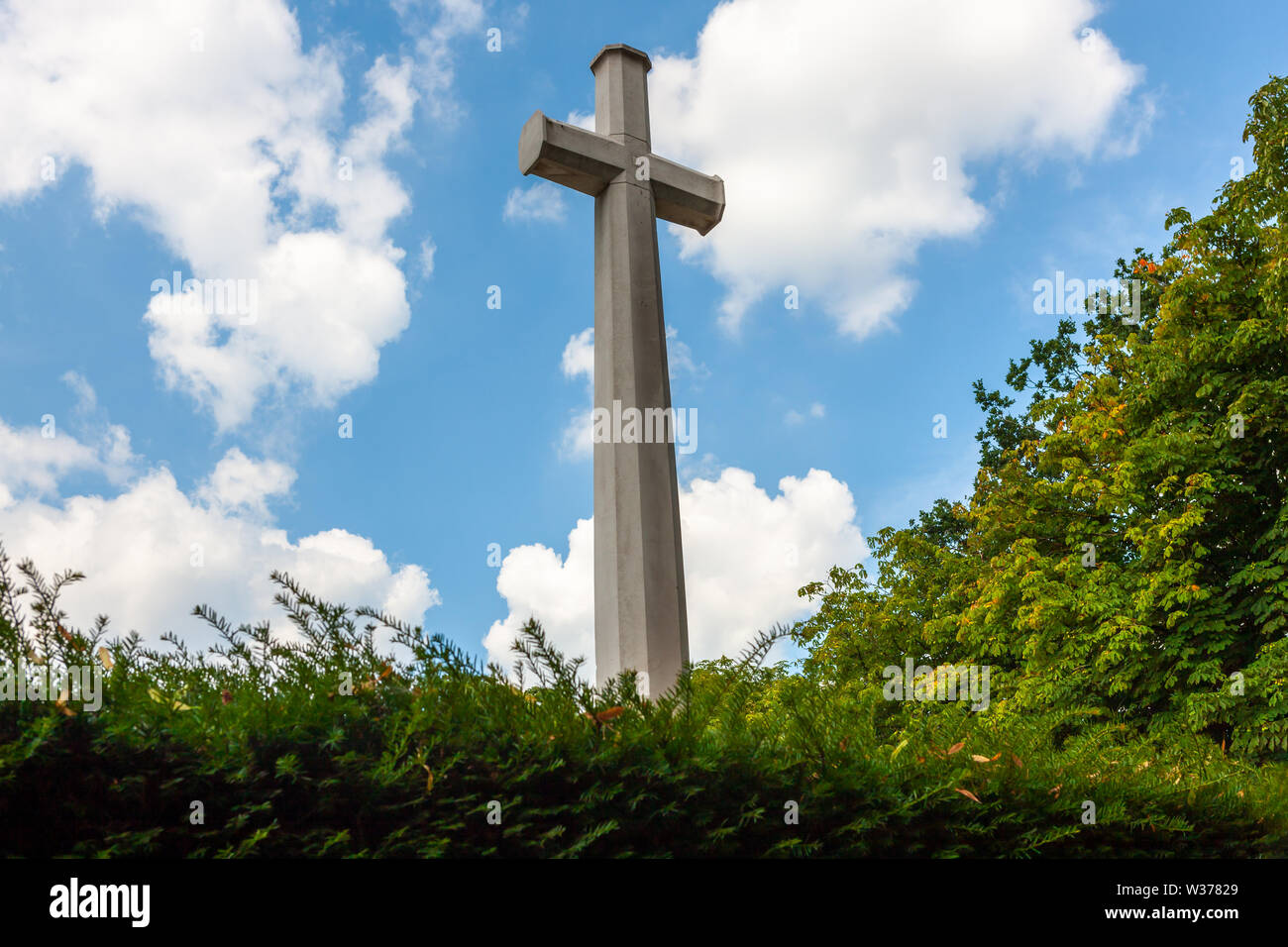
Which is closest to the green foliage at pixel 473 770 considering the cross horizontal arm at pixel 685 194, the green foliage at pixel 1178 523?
the cross horizontal arm at pixel 685 194

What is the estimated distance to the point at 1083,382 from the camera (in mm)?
16422

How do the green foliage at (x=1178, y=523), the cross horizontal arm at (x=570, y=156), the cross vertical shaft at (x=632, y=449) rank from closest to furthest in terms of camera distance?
the cross vertical shaft at (x=632, y=449), the cross horizontal arm at (x=570, y=156), the green foliage at (x=1178, y=523)

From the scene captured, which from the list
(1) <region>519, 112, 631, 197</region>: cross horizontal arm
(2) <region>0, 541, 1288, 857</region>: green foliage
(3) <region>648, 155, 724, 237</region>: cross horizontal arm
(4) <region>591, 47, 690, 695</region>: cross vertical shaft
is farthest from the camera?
(3) <region>648, 155, 724, 237</region>: cross horizontal arm

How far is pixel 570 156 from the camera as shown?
6770mm

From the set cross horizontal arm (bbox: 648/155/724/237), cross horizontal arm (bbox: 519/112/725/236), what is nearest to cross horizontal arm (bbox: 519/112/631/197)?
cross horizontal arm (bbox: 519/112/725/236)

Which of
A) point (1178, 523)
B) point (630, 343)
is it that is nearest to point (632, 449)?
point (630, 343)

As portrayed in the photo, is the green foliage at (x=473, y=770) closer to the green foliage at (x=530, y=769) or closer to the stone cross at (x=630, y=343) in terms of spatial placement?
the green foliage at (x=530, y=769)

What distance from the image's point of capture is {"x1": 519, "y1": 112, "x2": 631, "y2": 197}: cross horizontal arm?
21.9 ft

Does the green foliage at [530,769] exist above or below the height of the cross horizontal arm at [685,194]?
below

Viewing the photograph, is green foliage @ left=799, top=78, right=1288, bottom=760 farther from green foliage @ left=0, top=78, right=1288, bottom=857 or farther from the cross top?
green foliage @ left=0, top=78, right=1288, bottom=857

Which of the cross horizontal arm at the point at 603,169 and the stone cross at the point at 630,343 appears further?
the cross horizontal arm at the point at 603,169

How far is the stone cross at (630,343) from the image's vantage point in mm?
5984

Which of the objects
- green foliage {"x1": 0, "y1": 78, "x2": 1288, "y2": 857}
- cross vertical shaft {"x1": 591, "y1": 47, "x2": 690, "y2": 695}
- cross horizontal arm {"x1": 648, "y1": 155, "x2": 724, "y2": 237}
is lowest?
green foliage {"x1": 0, "y1": 78, "x2": 1288, "y2": 857}
